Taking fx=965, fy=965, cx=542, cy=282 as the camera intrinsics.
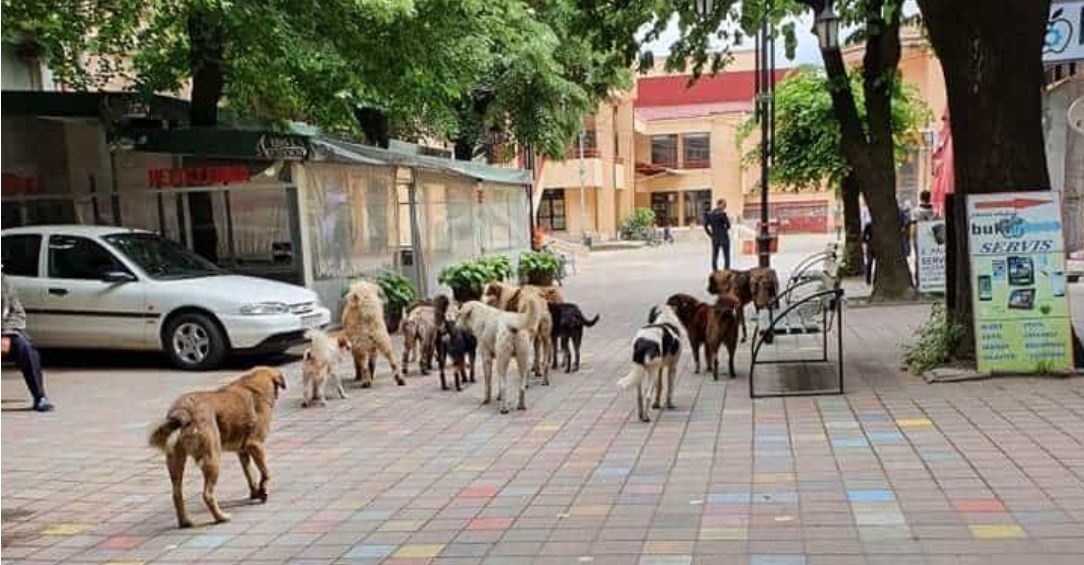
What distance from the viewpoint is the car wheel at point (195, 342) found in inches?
413

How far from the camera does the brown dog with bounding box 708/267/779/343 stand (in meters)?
10.2

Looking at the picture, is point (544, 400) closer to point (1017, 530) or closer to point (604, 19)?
point (1017, 530)

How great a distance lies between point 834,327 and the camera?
11.7 meters

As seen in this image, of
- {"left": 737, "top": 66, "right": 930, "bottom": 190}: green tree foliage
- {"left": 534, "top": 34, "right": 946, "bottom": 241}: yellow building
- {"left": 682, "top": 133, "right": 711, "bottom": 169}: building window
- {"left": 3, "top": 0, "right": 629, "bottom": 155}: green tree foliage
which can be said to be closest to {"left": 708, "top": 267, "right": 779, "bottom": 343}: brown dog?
{"left": 3, "top": 0, "right": 629, "bottom": 155}: green tree foliage

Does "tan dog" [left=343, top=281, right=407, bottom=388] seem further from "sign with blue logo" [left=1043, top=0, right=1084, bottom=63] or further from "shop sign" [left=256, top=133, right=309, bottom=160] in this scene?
"sign with blue logo" [left=1043, top=0, right=1084, bottom=63]

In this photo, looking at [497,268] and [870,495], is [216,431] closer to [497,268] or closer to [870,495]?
[870,495]

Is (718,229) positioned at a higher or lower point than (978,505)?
higher

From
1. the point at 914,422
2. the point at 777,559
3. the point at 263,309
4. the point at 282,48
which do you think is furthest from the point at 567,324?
the point at 777,559

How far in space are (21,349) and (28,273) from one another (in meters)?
2.84

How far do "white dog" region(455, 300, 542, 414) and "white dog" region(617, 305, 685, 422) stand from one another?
990 millimetres

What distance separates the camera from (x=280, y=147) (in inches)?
484

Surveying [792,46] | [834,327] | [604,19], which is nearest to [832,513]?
[834,327]

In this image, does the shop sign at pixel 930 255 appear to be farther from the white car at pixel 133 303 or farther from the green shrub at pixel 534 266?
the white car at pixel 133 303

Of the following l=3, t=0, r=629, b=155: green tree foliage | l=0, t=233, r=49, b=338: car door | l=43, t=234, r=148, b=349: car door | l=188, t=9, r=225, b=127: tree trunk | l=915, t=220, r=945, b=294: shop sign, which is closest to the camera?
l=43, t=234, r=148, b=349: car door
